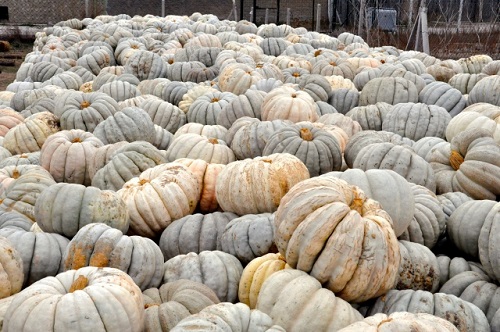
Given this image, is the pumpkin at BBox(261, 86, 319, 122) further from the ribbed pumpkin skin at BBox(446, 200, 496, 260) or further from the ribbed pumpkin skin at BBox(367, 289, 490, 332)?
the ribbed pumpkin skin at BBox(367, 289, 490, 332)

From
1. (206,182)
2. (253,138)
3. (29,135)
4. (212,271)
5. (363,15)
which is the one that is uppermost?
(363,15)

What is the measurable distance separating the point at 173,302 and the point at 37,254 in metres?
0.98

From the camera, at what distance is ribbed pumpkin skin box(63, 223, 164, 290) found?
336 centimetres

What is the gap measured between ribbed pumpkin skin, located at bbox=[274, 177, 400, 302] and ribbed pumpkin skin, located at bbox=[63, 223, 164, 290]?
2.56ft

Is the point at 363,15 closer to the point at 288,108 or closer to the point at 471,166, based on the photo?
the point at 288,108

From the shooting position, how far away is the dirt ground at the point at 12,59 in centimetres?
1641

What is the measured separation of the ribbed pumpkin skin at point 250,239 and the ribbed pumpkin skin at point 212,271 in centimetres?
10

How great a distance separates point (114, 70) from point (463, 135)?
222 inches

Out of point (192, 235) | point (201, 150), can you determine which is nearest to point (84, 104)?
point (201, 150)

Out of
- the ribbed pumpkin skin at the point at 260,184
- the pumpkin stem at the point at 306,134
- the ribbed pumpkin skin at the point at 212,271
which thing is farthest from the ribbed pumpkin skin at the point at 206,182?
the ribbed pumpkin skin at the point at 212,271

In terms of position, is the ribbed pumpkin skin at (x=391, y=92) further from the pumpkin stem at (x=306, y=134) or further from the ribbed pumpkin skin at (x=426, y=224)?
the ribbed pumpkin skin at (x=426, y=224)

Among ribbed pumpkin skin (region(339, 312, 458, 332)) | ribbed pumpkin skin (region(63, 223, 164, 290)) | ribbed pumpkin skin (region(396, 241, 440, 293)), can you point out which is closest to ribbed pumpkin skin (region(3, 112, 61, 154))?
ribbed pumpkin skin (region(63, 223, 164, 290))

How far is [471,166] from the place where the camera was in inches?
170

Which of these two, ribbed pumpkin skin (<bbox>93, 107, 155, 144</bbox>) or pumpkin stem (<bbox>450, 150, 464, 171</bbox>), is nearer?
pumpkin stem (<bbox>450, 150, 464, 171</bbox>)
